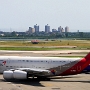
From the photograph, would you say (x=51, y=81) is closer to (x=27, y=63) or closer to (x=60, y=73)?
(x=60, y=73)

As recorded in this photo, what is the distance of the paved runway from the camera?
3569 cm

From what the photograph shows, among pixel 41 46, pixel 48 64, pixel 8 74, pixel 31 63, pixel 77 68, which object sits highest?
pixel 41 46

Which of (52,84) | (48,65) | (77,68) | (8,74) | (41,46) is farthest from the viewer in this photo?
(41,46)

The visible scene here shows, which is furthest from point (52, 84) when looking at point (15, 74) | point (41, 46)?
point (41, 46)

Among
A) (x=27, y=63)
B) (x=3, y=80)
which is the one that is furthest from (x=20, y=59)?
(x=3, y=80)

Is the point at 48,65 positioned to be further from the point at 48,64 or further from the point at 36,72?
the point at 36,72

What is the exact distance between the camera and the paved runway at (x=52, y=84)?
35.7 m

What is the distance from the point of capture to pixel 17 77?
3922cm

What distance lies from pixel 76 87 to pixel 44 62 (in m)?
7.44

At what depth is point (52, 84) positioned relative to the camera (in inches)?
1510

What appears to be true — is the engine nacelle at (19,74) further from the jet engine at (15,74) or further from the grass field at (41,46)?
the grass field at (41,46)

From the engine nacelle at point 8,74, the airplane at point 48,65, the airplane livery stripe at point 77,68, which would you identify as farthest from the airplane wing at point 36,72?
the airplane livery stripe at point 77,68

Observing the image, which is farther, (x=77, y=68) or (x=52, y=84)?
(x=77, y=68)

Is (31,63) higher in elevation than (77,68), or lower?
higher
